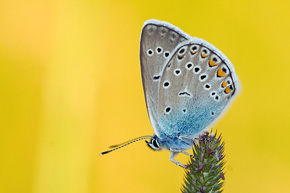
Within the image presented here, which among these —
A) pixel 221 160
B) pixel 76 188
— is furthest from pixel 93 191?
pixel 221 160

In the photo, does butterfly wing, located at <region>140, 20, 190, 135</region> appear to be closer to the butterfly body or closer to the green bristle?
the butterfly body

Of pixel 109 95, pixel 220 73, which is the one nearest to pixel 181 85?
pixel 220 73

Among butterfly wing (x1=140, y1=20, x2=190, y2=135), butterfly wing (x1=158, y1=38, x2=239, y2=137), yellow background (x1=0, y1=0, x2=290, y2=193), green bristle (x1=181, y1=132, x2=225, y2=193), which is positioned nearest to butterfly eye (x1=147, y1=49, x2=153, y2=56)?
butterfly wing (x1=140, y1=20, x2=190, y2=135)

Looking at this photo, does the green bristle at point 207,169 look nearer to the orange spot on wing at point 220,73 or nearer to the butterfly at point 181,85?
the butterfly at point 181,85

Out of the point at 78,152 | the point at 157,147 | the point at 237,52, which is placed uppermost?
the point at 237,52

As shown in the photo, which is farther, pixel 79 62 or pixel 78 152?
pixel 79 62

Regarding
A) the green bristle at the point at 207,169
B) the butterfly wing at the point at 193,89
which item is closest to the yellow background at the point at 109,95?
the butterfly wing at the point at 193,89

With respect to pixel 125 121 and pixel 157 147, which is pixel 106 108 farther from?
pixel 157 147
